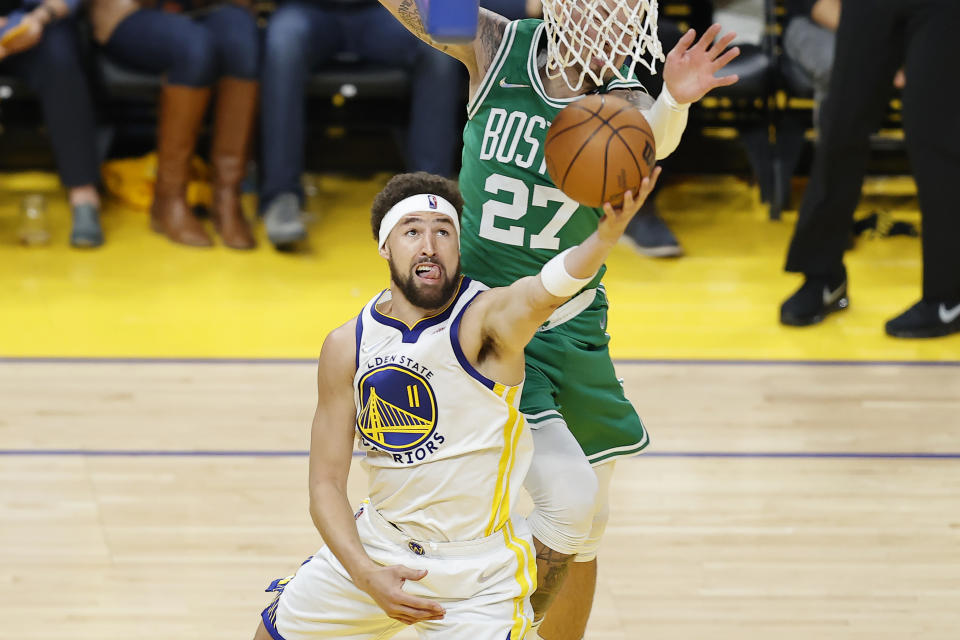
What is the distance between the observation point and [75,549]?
4391mm

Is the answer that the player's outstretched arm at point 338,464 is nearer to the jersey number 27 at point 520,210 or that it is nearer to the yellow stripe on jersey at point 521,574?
the yellow stripe on jersey at point 521,574

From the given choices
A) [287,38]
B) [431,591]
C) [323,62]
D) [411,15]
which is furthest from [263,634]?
[323,62]

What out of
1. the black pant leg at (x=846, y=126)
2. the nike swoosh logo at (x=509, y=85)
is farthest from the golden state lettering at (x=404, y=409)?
the black pant leg at (x=846, y=126)

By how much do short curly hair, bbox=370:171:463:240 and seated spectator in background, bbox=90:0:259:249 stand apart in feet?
12.9

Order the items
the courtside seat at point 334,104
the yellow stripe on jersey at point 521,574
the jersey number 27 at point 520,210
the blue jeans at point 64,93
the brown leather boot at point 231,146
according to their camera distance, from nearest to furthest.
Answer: the yellow stripe on jersey at point 521,574 → the jersey number 27 at point 520,210 → the blue jeans at point 64,93 → the brown leather boot at point 231,146 → the courtside seat at point 334,104

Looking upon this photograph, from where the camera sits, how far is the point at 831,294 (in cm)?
645

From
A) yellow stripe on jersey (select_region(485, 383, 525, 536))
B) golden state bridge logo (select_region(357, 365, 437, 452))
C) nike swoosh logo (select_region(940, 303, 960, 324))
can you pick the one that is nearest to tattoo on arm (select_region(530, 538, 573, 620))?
yellow stripe on jersey (select_region(485, 383, 525, 536))

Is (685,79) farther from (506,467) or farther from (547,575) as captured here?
(547,575)

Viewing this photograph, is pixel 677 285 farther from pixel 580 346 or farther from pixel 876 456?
pixel 580 346

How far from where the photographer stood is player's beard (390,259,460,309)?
3076mm

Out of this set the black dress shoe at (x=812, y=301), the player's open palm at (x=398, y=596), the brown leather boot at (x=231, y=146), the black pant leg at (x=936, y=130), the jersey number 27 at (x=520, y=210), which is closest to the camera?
the player's open palm at (x=398, y=596)

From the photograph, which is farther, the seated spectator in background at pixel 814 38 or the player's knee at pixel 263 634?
the seated spectator in background at pixel 814 38

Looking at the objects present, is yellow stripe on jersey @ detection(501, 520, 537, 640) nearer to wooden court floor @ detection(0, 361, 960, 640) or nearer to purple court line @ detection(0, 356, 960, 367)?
→ wooden court floor @ detection(0, 361, 960, 640)

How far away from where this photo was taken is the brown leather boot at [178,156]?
708 centimetres
